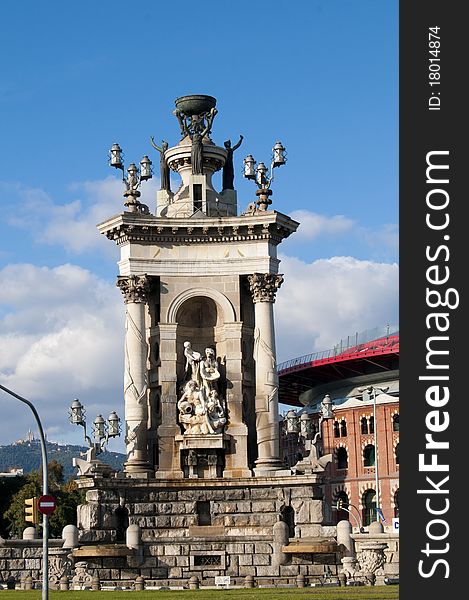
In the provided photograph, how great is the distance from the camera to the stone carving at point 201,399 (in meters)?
49.8

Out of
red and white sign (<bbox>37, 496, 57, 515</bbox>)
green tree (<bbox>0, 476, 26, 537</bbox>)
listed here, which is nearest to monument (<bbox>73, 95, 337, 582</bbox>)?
red and white sign (<bbox>37, 496, 57, 515</bbox>)

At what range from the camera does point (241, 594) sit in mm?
35969

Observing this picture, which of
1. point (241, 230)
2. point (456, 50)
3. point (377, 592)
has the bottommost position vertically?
point (377, 592)

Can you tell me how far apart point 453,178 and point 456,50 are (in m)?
1.92

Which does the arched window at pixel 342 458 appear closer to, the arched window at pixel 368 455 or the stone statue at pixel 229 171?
the arched window at pixel 368 455

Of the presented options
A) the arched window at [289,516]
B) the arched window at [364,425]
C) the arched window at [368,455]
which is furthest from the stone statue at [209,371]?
the arched window at [364,425]

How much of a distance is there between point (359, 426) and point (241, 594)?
70740mm

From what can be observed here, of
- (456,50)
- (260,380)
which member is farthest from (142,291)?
(456,50)

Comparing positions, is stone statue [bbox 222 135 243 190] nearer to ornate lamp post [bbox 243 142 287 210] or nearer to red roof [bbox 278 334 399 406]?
ornate lamp post [bbox 243 142 287 210]

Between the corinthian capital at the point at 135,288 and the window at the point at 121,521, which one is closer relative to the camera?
the window at the point at 121,521

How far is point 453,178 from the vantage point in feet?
53.5

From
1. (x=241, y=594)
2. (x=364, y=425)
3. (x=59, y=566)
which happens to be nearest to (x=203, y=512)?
(x=59, y=566)

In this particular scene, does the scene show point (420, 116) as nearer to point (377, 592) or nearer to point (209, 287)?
point (377, 592)

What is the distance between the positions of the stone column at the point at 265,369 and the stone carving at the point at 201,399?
1643 mm
